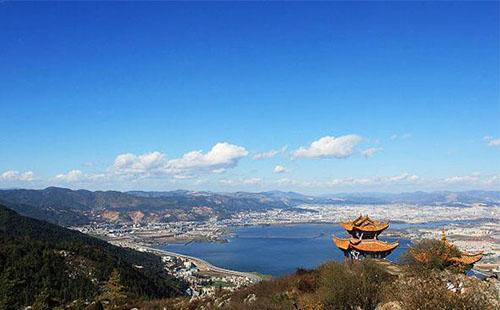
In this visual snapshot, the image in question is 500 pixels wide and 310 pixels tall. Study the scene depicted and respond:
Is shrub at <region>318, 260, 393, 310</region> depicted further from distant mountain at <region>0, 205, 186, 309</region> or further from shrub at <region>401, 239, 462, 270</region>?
distant mountain at <region>0, 205, 186, 309</region>

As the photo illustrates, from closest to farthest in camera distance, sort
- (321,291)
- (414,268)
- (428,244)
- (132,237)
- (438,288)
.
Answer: (438,288) → (321,291) → (414,268) → (428,244) → (132,237)

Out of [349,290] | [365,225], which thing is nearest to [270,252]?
[365,225]

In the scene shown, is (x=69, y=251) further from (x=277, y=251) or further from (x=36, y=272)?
(x=277, y=251)

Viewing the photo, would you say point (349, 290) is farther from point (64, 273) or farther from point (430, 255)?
point (64, 273)

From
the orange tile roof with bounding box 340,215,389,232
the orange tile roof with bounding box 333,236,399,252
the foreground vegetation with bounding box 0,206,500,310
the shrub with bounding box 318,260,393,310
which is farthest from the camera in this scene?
the orange tile roof with bounding box 340,215,389,232

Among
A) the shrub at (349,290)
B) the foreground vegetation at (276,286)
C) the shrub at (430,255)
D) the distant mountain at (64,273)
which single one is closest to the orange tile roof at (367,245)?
the foreground vegetation at (276,286)

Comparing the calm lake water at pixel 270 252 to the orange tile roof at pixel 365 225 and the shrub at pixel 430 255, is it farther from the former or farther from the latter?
the shrub at pixel 430 255

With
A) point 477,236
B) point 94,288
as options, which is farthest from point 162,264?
point 477,236

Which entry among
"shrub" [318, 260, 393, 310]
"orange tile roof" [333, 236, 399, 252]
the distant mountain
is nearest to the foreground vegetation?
"shrub" [318, 260, 393, 310]
